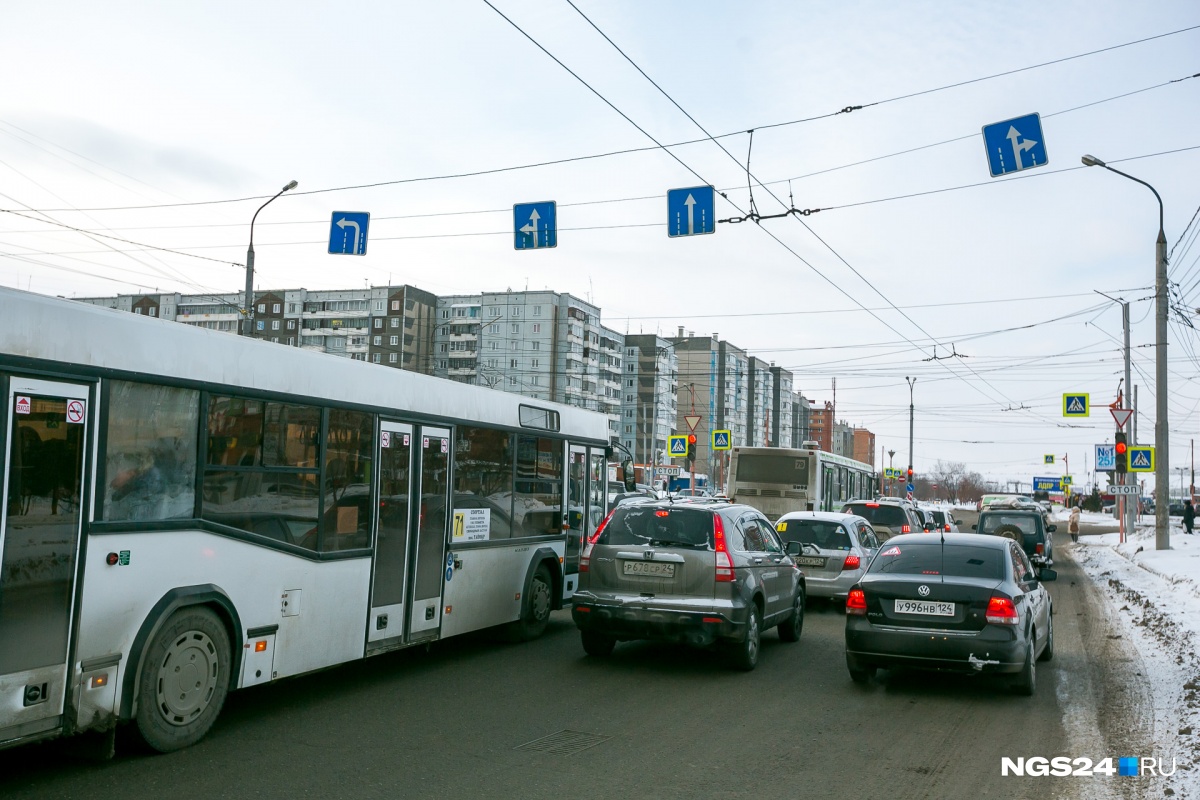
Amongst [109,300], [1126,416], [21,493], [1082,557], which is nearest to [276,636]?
[21,493]

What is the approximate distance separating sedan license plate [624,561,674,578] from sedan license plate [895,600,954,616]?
2243 millimetres

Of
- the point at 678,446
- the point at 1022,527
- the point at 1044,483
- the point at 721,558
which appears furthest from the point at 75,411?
the point at 1044,483

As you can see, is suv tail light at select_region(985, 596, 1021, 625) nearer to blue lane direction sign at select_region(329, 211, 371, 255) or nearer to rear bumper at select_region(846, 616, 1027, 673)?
rear bumper at select_region(846, 616, 1027, 673)

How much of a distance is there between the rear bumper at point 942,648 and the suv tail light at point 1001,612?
0.20 ft

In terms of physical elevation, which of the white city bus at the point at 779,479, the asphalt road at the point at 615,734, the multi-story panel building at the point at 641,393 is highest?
the multi-story panel building at the point at 641,393

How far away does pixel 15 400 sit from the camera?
5.44m

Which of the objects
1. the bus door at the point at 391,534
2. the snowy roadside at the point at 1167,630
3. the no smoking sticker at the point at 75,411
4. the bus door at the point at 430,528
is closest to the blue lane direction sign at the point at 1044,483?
the snowy roadside at the point at 1167,630

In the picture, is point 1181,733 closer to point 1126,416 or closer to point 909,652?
point 909,652

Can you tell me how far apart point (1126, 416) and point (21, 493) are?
1143 inches

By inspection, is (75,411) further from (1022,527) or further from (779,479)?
(1022,527)

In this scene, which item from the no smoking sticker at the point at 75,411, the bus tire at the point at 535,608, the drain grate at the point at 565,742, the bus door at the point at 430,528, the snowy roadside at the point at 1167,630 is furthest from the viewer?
the bus tire at the point at 535,608

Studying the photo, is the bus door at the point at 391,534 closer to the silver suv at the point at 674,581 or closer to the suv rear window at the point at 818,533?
the silver suv at the point at 674,581

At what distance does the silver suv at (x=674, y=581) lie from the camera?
9766mm

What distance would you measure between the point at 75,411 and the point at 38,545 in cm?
81
